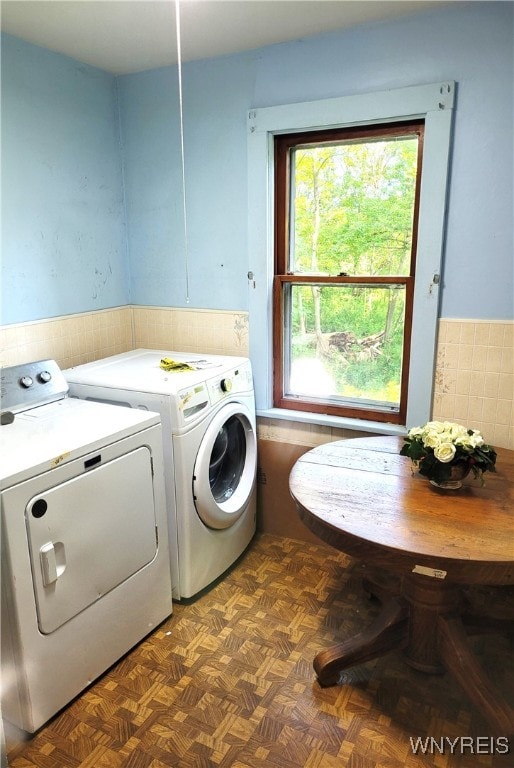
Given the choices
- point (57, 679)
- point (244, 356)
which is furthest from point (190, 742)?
point (244, 356)

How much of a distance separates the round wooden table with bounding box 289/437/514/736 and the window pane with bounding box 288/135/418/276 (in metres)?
0.92

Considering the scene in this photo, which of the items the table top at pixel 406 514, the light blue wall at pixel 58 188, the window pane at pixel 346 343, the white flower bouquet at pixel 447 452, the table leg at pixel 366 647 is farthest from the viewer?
the window pane at pixel 346 343

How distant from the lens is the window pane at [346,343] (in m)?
2.52

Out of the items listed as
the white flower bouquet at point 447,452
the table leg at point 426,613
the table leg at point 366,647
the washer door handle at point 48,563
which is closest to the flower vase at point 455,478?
the white flower bouquet at point 447,452

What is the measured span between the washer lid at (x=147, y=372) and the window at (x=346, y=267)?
0.38 meters

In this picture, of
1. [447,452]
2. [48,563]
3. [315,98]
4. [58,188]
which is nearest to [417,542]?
[447,452]

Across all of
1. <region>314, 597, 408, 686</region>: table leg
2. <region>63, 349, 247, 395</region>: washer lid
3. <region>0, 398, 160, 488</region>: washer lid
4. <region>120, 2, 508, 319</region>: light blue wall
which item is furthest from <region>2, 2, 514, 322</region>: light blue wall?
<region>314, 597, 408, 686</region>: table leg

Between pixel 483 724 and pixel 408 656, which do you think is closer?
pixel 483 724

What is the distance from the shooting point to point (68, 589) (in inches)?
69.6

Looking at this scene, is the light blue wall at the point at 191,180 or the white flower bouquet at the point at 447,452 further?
the light blue wall at the point at 191,180

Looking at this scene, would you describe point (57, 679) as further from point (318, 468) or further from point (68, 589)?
point (318, 468)

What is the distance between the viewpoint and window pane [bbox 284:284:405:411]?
252 centimetres

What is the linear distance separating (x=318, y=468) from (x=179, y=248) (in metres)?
1.49

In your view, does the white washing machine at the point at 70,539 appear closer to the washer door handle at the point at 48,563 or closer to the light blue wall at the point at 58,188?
the washer door handle at the point at 48,563
